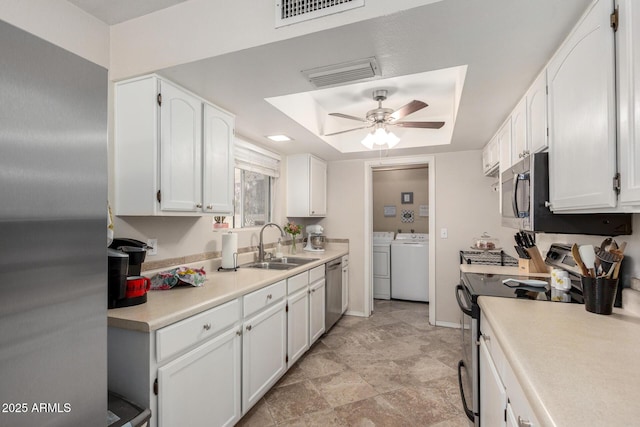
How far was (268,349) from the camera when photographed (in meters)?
2.14

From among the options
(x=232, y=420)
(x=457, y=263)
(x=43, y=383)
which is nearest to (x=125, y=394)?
(x=232, y=420)

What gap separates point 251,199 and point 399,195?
127 inches

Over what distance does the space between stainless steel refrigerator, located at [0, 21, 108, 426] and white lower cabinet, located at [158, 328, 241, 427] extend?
0.64 metres

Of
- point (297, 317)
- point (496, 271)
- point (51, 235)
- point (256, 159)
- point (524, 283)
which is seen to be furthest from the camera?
point (256, 159)

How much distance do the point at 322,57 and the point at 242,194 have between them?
1.83 metres

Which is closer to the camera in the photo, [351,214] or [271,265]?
[271,265]

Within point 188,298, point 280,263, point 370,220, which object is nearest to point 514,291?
point 188,298

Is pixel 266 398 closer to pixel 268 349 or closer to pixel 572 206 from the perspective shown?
pixel 268 349

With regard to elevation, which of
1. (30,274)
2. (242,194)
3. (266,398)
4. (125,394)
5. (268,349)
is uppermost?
(242,194)

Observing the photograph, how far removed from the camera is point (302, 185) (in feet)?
12.0

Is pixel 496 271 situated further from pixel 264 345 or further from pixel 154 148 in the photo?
pixel 154 148

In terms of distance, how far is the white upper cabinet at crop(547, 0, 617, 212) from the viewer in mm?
1036

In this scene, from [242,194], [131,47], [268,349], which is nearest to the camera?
[131,47]

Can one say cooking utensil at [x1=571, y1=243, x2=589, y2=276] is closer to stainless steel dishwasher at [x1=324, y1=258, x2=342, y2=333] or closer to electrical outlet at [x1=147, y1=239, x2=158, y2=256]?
stainless steel dishwasher at [x1=324, y1=258, x2=342, y2=333]
